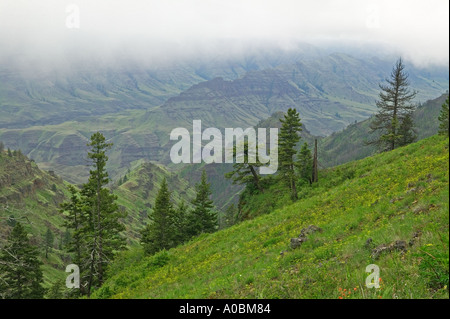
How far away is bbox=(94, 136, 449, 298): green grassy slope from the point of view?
682 cm

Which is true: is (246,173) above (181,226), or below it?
above

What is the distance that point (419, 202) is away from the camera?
11.6 m

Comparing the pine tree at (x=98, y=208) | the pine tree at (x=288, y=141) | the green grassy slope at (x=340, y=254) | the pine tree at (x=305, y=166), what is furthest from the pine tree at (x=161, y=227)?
the green grassy slope at (x=340, y=254)

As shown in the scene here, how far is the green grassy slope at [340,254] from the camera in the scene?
6.82 meters

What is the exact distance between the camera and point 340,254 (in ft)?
33.2

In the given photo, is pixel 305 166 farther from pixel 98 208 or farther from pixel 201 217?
pixel 98 208

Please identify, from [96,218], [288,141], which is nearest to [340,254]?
[288,141]

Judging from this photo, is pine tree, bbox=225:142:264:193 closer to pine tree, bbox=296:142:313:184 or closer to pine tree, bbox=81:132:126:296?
pine tree, bbox=296:142:313:184

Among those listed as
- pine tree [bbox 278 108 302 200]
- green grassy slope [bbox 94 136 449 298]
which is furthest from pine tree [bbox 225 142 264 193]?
green grassy slope [bbox 94 136 449 298]

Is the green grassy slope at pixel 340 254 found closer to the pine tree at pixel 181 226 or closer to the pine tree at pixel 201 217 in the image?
the pine tree at pixel 181 226

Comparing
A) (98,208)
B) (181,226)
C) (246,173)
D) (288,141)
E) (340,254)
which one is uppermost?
(288,141)

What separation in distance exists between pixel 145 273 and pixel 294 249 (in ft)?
43.4
